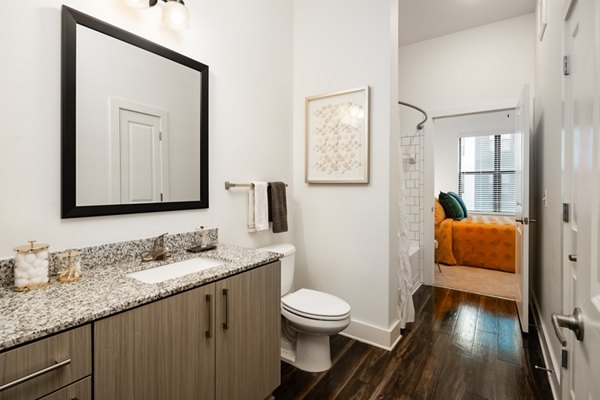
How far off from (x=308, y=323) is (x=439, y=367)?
0.95 meters

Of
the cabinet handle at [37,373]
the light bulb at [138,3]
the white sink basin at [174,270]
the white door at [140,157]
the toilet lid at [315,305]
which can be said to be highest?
the light bulb at [138,3]

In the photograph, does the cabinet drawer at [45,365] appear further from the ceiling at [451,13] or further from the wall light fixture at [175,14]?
the ceiling at [451,13]

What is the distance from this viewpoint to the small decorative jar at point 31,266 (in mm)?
1078

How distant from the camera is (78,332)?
0.86 meters

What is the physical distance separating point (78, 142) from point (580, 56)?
1.90 m

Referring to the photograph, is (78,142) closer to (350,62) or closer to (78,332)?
(78,332)

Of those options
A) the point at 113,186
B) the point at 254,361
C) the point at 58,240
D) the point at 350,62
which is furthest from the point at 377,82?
the point at 58,240

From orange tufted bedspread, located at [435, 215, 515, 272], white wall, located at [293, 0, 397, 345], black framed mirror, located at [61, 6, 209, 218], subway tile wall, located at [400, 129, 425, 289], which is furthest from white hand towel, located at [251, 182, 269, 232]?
orange tufted bedspread, located at [435, 215, 515, 272]

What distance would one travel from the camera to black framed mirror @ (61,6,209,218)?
1.32 m

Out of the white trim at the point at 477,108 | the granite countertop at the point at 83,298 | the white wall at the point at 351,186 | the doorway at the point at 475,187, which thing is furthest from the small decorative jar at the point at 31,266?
the doorway at the point at 475,187

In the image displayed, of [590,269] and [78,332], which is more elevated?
[590,269]

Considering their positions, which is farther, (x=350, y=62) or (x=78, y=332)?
(x=350, y=62)

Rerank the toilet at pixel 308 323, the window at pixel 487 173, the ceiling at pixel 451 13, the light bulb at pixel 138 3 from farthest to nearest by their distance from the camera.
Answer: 1. the window at pixel 487 173
2. the ceiling at pixel 451 13
3. the toilet at pixel 308 323
4. the light bulb at pixel 138 3

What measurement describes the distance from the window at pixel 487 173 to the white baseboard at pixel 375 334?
195 inches
